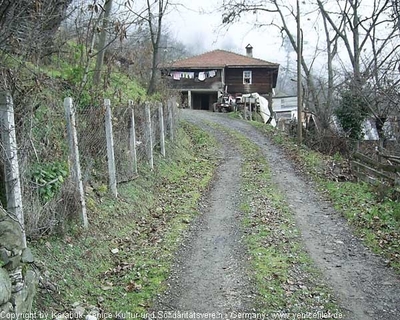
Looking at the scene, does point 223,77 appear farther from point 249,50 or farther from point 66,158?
point 66,158

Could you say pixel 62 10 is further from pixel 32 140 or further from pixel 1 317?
pixel 1 317

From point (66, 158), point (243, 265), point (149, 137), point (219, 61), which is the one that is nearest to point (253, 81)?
point (219, 61)

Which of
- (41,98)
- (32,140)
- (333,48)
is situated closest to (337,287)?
(32,140)

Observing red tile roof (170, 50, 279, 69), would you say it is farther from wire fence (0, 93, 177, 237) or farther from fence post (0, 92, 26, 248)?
fence post (0, 92, 26, 248)

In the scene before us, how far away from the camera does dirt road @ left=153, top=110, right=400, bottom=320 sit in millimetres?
4992

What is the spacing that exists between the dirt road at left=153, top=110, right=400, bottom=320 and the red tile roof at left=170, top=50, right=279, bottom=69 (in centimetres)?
3183

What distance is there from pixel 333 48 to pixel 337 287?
21045 mm

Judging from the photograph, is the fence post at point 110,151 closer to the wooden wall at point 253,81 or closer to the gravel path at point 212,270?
the gravel path at point 212,270

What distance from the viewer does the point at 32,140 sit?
18.2 ft

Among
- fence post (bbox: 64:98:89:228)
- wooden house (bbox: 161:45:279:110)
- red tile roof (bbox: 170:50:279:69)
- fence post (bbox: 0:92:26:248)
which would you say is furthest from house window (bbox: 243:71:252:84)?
fence post (bbox: 0:92:26:248)

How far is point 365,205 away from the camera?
9.41 metres

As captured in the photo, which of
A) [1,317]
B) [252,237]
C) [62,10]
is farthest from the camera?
[62,10]

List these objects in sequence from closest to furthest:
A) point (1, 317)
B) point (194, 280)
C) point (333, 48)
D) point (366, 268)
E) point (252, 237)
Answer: point (1, 317), point (194, 280), point (366, 268), point (252, 237), point (333, 48)

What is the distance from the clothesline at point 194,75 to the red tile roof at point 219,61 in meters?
0.59
